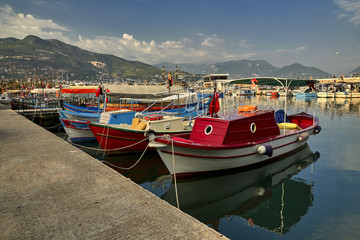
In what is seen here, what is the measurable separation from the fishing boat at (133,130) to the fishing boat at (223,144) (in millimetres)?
3059

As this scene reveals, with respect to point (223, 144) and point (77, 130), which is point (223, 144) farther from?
point (77, 130)

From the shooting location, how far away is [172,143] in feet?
29.9

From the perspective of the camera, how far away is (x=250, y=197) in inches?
378

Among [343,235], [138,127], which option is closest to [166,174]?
[138,127]

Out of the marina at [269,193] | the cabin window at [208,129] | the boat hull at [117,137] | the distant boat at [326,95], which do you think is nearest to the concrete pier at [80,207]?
the marina at [269,193]

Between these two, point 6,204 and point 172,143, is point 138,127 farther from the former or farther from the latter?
point 6,204

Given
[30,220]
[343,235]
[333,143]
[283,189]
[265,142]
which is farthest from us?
[333,143]

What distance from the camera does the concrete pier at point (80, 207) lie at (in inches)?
156

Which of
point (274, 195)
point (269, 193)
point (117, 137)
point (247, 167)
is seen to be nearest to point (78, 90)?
point (117, 137)

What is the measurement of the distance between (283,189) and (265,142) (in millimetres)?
2603

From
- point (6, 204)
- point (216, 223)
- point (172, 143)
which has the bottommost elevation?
point (216, 223)

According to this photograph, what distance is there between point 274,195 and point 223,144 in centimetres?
319

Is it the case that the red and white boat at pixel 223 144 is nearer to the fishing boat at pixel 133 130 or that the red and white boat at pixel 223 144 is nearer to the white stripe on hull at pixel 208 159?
the white stripe on hull at pixel 208 159

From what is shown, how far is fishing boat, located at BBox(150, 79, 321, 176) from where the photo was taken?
9.77m
